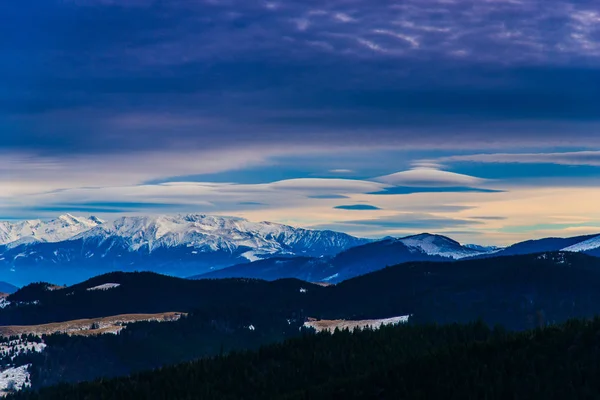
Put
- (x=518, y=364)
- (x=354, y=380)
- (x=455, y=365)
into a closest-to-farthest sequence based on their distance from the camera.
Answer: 1. (x=518, y=364)
2. (x=455, y=365)
3. (x=354, y=380)

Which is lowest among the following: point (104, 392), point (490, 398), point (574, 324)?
point (104, 392)

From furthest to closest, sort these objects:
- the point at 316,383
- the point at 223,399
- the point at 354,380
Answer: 1. the point at 316,383
2. the point at 223,399
3. the point at 354,380

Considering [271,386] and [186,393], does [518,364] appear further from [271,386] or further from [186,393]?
[186,393]

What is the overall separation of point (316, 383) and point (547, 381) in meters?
79.5

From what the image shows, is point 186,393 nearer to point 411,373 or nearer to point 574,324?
point 411,373

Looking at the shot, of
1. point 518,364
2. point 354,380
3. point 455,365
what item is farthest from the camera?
point 354,380

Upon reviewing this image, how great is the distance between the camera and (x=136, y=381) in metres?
199

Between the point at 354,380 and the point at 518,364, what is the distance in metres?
36.8

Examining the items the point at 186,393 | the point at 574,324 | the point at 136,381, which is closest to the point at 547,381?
the point at 574,324

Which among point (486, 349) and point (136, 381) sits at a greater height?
point (486, 349)

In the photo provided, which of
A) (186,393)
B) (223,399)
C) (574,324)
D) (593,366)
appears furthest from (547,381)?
(186,393)

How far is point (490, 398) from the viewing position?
121188 mm

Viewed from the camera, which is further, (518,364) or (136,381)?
(136,381)

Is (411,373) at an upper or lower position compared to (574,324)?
lower
